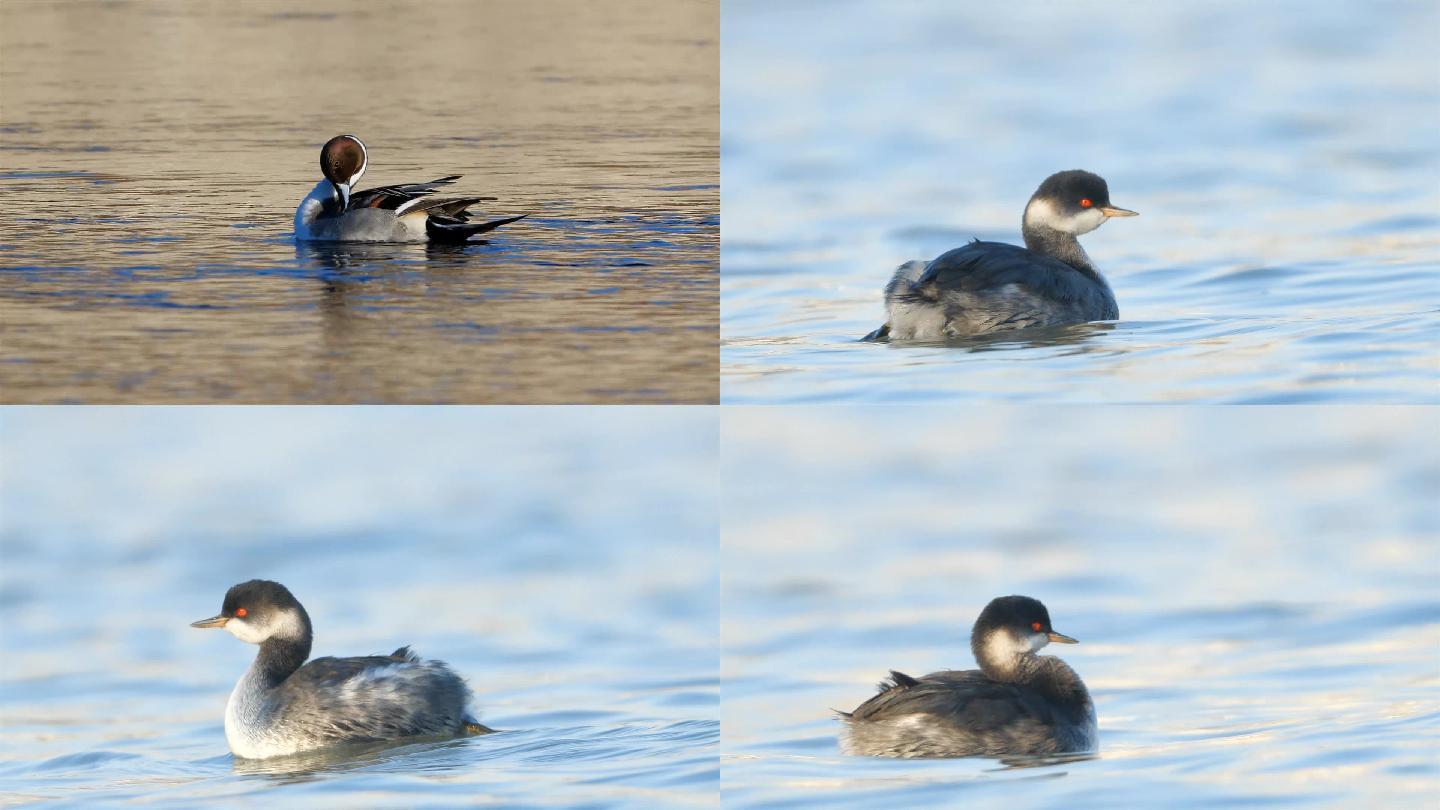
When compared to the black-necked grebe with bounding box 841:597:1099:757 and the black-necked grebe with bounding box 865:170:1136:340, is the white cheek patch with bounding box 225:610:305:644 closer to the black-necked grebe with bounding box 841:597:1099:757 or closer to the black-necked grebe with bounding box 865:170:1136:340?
the black-necked grebe with bounding box 841:597:1099:757

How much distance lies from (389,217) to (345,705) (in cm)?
388

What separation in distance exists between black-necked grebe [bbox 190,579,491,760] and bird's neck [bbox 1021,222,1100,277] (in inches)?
147

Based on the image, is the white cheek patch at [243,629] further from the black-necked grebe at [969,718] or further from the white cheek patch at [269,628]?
the black-necked grebe at [969,718]

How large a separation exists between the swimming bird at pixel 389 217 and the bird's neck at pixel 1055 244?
2.93 m

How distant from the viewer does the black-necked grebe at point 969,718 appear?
23.8 feet

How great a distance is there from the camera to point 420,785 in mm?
7160

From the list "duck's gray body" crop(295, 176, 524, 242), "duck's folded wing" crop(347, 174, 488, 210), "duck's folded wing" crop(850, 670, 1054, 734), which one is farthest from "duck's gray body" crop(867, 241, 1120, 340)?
"duck's folded wing" crop(347, 174, 488, 210)

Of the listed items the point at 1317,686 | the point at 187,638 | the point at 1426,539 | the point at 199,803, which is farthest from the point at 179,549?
the point at 1426,539

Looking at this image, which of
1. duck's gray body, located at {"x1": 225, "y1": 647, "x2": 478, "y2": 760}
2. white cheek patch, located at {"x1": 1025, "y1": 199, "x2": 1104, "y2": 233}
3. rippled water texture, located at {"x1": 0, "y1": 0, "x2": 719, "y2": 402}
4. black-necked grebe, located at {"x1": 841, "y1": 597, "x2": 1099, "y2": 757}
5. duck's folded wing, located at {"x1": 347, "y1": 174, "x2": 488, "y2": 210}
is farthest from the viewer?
duck's folded wing, located at {"x1": 347, "y1": 174, "x2": 488, "y2": 210}

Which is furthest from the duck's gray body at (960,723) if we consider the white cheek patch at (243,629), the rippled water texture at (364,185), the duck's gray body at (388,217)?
the duck's gray body at (388,217)

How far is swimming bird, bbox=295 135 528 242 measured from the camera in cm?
1080

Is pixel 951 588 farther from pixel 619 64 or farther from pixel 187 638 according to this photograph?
pixel 619 64

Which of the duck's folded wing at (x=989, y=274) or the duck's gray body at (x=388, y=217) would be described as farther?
the duck's gray body at (x=388, y=217)

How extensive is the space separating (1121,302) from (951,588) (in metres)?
1.68
